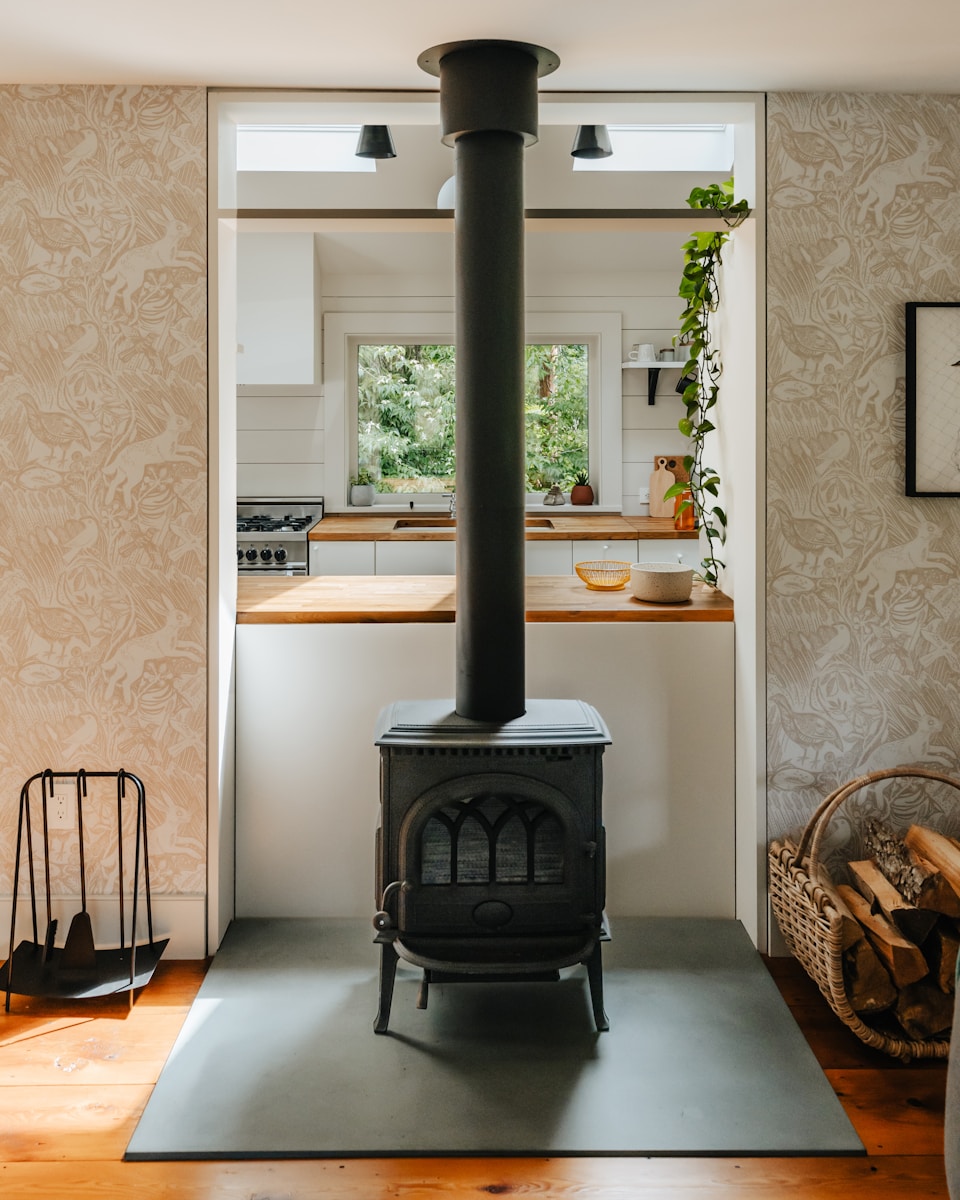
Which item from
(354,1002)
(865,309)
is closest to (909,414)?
(865,309)

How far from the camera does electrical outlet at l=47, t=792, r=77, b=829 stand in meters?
2.66

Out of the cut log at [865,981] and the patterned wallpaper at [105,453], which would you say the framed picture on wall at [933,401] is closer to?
the cut log at [865,981]

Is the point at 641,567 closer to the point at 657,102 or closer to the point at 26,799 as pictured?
the point at 657,102

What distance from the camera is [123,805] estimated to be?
267 centimetres

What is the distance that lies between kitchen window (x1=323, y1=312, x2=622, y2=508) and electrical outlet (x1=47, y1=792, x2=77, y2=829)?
2777 mm

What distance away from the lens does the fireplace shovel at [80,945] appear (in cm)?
252

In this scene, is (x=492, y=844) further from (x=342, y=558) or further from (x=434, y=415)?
(x=434, y=415)

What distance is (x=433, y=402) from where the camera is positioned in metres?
5.29

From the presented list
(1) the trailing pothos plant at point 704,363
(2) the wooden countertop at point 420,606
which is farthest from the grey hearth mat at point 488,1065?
(1) the trailing pothos plant at point 704,363

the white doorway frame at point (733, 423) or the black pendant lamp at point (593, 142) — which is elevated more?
the black pendant lamp at point (593, 142)

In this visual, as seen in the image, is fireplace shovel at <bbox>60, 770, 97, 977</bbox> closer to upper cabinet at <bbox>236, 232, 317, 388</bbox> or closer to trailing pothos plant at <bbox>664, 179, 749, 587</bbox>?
trailing pothos plant at <bbox>664, 179, 749, 587</bbox>

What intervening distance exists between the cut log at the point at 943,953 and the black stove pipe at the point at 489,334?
1.05 metres

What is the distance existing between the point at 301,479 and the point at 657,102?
9.85 ft

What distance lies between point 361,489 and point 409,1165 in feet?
12.3
